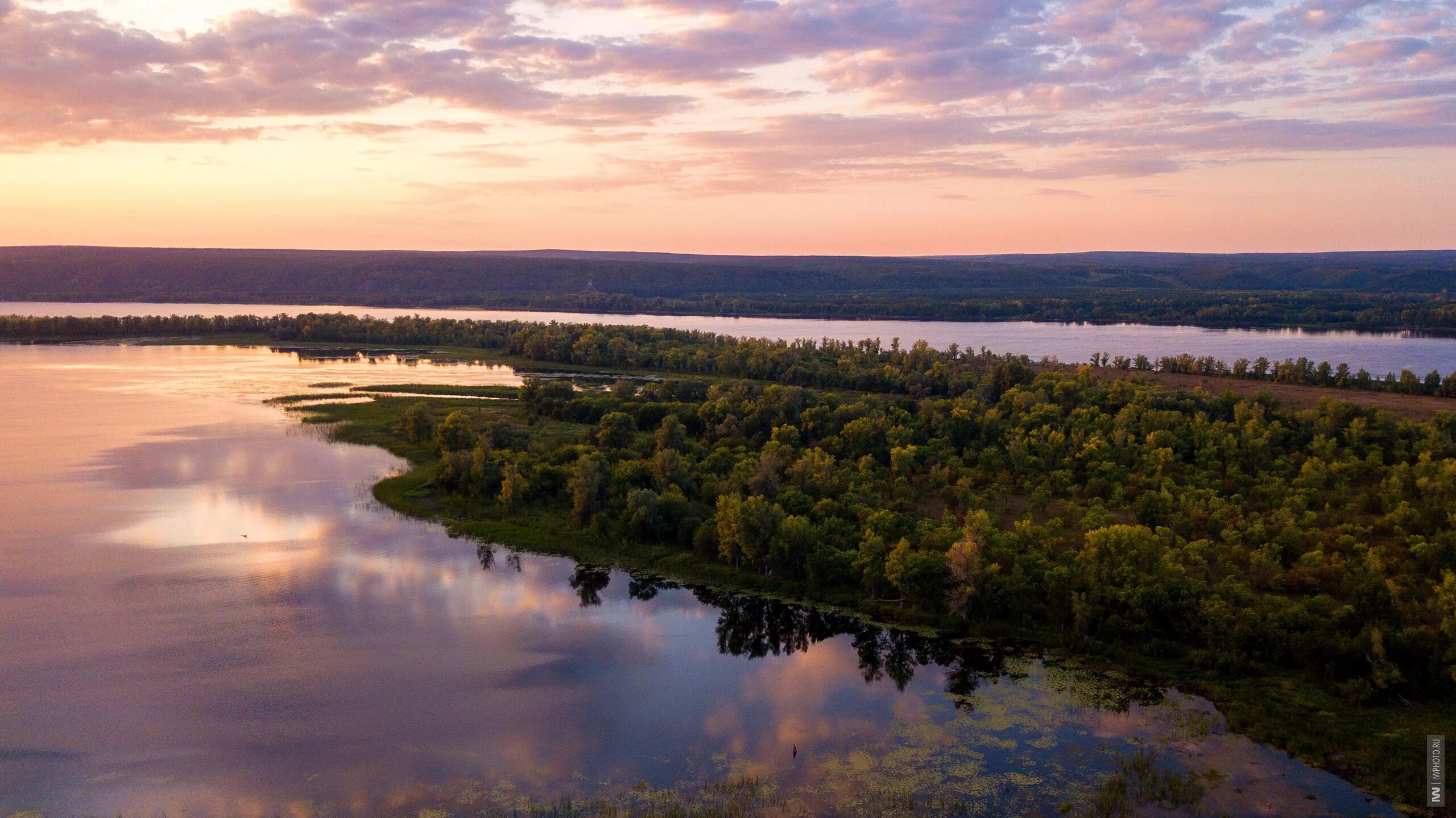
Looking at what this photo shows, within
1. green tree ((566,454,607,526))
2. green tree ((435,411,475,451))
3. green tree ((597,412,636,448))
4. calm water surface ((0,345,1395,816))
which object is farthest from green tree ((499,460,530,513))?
green tree ((435,411,475,451))

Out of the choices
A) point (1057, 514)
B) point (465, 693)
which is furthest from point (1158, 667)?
point (465, 693)

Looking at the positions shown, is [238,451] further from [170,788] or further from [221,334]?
[221,334]

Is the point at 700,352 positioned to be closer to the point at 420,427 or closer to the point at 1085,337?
the point at 420,427

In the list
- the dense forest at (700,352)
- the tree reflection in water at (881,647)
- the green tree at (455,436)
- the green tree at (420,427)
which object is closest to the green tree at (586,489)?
the tree reflection in water at (881,647)

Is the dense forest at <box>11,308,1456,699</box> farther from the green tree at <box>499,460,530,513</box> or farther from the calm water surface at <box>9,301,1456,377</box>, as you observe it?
the calm water surface at <box>9,301,1456,377</box>

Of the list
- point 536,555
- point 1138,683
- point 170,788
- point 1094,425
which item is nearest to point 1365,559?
point 1138,683
